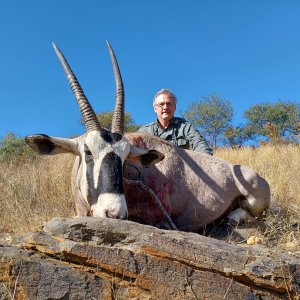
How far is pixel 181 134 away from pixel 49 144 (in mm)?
2438

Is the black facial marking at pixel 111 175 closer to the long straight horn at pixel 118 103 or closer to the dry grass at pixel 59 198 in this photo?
the long straight horn at pixel 118 103

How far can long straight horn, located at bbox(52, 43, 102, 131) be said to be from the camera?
3.65 meters

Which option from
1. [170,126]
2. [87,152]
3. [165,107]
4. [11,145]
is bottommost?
[87,152]

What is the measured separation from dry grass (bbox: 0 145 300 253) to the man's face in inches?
60.7

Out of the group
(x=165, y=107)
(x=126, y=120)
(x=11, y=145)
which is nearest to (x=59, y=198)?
(x=165, y=107)

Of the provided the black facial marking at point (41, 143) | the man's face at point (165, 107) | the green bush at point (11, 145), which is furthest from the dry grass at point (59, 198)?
the green bush at point (11, 145)

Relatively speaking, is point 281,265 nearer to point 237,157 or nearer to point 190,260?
point 190,260

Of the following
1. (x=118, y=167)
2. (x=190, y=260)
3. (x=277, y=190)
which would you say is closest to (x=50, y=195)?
(x=118, y=167)

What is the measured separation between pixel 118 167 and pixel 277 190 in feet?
10.7

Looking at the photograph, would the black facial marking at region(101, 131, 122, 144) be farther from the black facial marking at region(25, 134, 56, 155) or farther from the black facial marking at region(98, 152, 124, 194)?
the black facial marking at region(25, 134, 56, 155)

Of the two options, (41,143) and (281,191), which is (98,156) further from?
(281,191)

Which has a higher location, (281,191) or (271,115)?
(271,115)

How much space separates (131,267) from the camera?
2361mm

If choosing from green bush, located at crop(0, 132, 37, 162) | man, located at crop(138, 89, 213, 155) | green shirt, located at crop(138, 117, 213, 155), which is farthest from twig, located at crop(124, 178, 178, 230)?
green bush, located at crop(0, 132, 37, 162)
